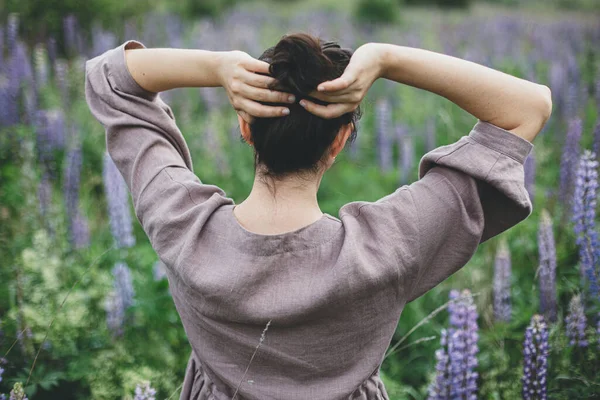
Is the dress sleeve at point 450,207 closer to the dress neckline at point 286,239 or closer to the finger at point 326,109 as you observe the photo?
the dress neckline at point 286,239

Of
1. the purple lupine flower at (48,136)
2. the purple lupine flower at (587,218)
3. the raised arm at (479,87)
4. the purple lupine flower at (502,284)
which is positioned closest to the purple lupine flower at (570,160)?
the purple lupine flower at (502,284)

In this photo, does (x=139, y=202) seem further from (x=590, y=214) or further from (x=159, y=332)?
(x=590, y=214)

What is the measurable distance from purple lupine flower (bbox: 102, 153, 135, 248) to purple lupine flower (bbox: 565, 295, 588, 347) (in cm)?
208

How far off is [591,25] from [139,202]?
9.54 m

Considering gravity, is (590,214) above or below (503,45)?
above

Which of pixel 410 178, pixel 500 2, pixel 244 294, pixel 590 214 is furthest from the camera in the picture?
pixel 500 2

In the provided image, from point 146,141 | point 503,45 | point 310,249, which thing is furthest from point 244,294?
point 503,45

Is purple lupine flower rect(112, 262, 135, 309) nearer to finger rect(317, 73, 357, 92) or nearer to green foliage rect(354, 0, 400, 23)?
finger rect(317, 73, 357, 92)

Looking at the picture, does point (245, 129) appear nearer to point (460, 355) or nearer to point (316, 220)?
point (316, 220)

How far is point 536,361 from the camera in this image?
192 cm

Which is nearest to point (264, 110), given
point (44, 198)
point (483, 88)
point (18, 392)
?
point (483, 88)

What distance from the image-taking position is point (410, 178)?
4.09 meters

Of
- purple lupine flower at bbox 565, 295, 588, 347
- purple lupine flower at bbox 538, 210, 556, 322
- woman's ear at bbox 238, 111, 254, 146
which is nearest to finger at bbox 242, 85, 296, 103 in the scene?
woman's ear at bbox 238, 111, 254, 146

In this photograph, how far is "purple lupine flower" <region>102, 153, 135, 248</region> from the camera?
2818 millimetres
